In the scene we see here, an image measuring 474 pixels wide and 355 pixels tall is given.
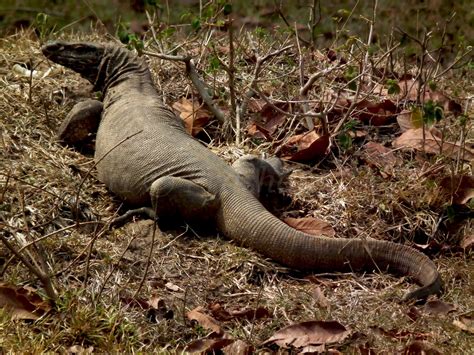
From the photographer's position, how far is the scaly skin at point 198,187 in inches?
227

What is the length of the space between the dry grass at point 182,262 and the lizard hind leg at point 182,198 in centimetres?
16

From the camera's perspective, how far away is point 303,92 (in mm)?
7020

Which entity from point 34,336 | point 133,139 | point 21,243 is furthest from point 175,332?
point 133,139

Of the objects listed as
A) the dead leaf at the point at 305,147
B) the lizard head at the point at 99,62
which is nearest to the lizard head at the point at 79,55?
the lizard head at the point at 99,62

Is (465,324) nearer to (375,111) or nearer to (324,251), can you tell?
(324,251)

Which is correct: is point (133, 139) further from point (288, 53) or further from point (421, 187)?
point (288, 53)

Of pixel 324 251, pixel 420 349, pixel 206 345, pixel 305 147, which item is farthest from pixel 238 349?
pixel 305 147

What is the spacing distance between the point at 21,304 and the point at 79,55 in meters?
2.91

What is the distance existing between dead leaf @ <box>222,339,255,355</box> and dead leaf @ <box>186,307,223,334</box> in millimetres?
153

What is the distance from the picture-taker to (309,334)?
4.97 meters

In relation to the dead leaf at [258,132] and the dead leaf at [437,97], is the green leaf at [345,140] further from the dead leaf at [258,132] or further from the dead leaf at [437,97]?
the dead leaf at [437,97]

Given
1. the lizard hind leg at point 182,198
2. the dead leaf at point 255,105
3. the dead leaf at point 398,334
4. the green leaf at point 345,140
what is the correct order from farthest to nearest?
the dead leaf at point 255,105 → the green leaf at point 345,140 → the lizard hind leg at point 182,198 → the dead leaf at point 398,334

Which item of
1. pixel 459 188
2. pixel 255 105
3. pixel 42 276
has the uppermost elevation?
pixel 42 276

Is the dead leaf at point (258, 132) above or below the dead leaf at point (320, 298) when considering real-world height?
above
